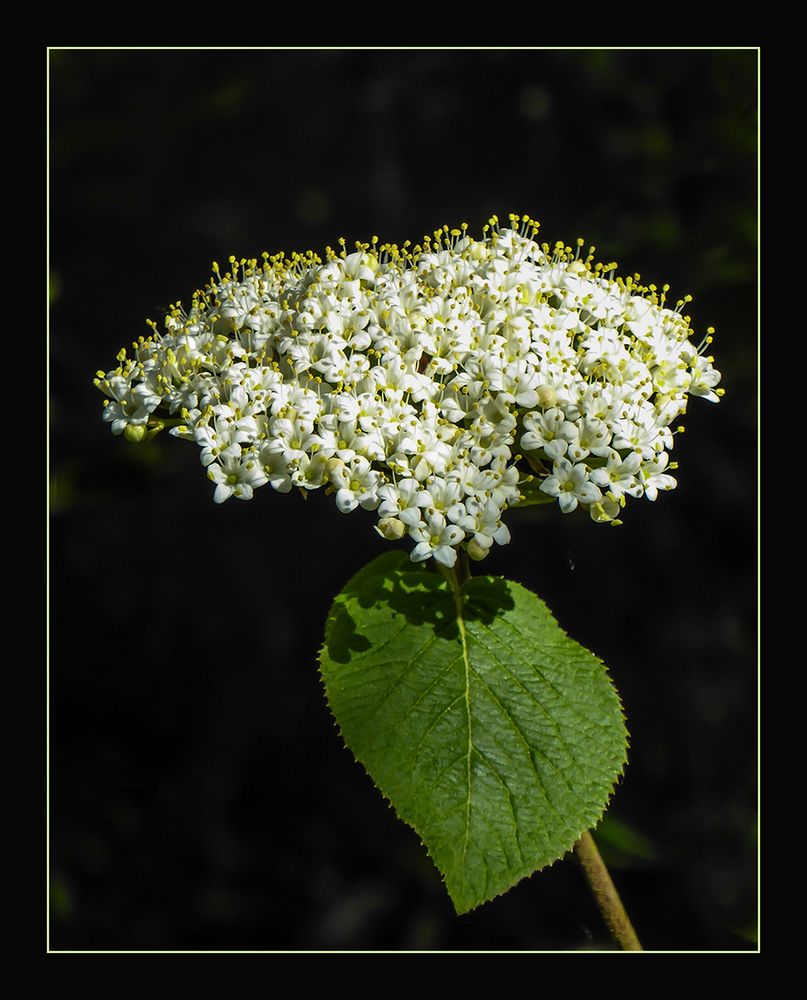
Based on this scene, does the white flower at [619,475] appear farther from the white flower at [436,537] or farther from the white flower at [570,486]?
the white flower at [436,537]

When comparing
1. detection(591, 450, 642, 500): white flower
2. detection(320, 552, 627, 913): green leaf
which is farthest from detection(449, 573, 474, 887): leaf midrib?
detection(591, 450, 642, 500): white flower

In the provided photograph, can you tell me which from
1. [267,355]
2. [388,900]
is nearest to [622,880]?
[388,900]

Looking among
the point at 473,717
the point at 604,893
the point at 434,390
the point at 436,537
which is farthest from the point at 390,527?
the point at 604,893

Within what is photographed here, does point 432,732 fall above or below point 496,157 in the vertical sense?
below

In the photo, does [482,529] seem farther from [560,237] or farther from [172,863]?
[172,863]

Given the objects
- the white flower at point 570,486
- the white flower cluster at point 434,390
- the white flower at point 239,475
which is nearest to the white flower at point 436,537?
the white flower cluster at point 434,390

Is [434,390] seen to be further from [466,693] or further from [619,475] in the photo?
[466,693]
